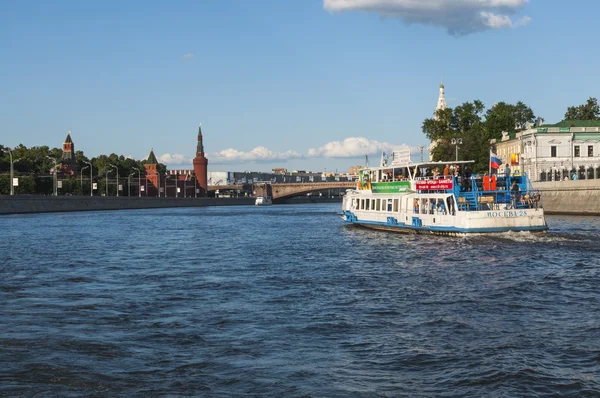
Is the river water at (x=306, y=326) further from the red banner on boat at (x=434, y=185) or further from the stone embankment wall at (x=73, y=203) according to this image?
the stone embankment wall at (x=73, y=203)

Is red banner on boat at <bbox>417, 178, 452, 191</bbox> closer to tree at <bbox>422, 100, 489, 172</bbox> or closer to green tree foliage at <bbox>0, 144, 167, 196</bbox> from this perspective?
tree at <bbox>422, 100, 489, 172</bbox>

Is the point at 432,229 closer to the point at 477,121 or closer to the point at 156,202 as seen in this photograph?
the point at 477,121

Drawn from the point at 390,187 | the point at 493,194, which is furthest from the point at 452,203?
the point at 390,187

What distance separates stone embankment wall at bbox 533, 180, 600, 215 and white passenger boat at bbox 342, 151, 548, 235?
2573 centimetres

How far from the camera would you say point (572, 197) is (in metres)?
78.0

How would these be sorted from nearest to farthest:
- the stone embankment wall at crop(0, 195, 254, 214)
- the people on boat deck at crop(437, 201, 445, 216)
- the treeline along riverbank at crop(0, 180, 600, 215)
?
the people on boat deck at crop(437, 201, 445, 216) < the treeline along riverbank at crop(0, 180, 600, 215) < the stone embankment wall at crop(0, 195, 254, 214)

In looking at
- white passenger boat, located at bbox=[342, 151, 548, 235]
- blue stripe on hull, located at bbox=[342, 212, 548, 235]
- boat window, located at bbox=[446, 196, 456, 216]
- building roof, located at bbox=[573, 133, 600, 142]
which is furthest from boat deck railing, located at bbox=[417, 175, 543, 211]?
building roof, located at bbox=[573, 133, 600, 142]

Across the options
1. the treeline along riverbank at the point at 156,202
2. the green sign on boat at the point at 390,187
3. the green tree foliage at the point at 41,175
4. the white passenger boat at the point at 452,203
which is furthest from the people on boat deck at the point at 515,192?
the green tree foliage at the point at 41,175

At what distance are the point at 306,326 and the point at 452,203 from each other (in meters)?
28.9

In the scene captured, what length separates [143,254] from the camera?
38312 millimetres

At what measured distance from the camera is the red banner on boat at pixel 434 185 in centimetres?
4506

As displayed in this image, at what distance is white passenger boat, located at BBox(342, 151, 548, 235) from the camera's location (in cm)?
4297

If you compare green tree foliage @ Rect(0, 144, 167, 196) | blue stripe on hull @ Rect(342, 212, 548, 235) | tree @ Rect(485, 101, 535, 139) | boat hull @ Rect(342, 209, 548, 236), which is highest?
tree @ Rect(485, 101, 535, 139)

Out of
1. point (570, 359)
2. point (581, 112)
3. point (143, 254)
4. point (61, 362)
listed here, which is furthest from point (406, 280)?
point (581, 112)
